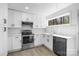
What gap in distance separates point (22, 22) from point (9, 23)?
37 cm

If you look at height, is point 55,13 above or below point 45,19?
above

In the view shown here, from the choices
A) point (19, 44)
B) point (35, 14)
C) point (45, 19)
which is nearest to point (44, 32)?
point (45, 19)

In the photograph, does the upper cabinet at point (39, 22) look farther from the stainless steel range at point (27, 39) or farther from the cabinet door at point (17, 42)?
the cabinet door at point (17, 42)

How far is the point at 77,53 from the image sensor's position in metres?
1.80

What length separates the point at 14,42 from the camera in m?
2.33

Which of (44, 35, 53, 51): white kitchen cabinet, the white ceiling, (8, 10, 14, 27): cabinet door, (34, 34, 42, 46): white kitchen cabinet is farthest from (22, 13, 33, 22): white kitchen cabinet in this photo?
(44, 35, 53, 51): white kitchen cabinet

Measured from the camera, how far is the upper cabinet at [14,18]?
6.90 ft

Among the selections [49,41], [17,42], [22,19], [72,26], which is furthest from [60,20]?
[17,42]

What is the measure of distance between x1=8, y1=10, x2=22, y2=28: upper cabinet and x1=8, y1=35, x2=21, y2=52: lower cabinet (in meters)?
0.34

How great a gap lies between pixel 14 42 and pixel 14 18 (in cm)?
69

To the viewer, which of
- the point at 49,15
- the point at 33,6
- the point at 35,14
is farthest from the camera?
the point at 49,15

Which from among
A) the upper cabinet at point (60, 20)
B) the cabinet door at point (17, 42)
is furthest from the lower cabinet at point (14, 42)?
the upper cabinet at point (60, 20)

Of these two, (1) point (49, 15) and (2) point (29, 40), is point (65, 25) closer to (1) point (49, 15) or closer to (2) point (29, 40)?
(1) point (49, 15)

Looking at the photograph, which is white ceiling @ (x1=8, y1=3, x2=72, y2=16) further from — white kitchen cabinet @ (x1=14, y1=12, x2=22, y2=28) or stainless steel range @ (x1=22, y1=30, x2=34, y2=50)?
stainless steel range @ (x1=22, y1=30, x2=34, y2=50)
